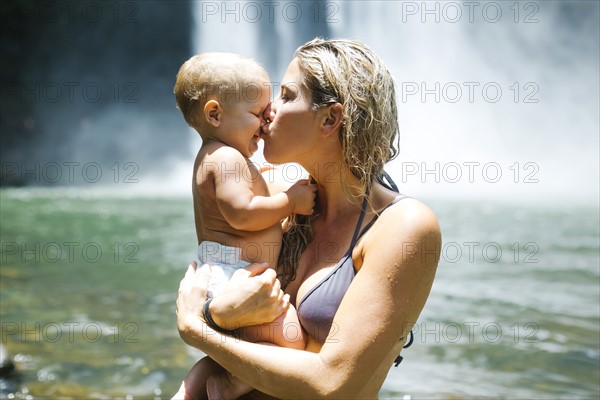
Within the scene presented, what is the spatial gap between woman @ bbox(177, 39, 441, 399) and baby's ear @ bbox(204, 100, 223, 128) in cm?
19

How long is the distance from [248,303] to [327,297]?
10.2 inches

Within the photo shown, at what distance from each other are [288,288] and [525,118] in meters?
23.5

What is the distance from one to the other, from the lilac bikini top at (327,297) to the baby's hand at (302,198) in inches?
10.4

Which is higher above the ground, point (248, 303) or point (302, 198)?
point (302, 198)

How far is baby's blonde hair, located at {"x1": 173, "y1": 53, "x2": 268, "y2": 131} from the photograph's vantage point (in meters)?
2.73

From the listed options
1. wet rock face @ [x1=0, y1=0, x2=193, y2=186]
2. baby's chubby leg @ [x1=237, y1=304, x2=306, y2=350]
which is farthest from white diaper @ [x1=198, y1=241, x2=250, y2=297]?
wet rock face @ [x1=0, y1=0, x2=193, y2=186]

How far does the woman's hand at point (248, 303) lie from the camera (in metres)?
2.40

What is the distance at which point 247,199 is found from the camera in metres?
2.65

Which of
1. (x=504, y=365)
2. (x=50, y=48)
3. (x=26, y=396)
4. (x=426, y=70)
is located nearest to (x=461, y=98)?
(x=426, y=70)

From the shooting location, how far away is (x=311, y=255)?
267 cm

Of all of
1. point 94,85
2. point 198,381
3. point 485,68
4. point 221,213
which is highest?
point 221,213

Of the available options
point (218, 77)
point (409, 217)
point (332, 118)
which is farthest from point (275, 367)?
point (218, 77)

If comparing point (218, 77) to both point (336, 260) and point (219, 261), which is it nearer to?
point (219, 261)

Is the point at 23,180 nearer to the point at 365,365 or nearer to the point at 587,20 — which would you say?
the point at 587,20
